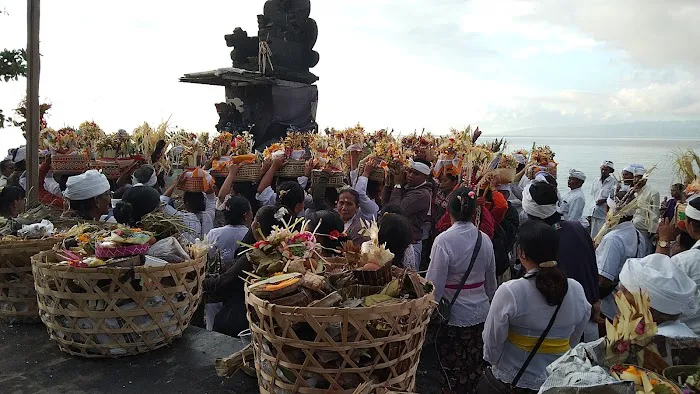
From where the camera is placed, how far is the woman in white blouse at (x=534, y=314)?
2.61 m

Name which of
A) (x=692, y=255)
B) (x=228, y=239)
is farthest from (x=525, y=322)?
(x=228, y=239)

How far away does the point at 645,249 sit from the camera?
197 inches

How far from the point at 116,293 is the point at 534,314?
203 centimetres

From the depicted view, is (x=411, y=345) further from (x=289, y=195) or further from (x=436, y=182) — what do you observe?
(x=436, y=182)

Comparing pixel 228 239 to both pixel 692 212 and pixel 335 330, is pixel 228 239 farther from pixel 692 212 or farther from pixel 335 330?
pixel 692 212

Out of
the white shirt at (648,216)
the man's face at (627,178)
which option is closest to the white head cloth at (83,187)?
the white shirt at (648,216)

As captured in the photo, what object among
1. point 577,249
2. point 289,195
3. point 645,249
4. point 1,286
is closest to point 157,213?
point 1,286

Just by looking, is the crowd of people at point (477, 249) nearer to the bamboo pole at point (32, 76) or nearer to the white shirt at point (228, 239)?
the white shirt at point (228, 239)

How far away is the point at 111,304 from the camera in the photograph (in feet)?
7.76

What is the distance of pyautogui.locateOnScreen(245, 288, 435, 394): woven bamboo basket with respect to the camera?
1701 mm

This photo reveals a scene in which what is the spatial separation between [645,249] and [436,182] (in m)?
2.19

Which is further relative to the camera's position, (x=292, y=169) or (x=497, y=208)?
(x=292, y=169)

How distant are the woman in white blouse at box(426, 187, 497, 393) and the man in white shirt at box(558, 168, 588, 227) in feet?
16.7

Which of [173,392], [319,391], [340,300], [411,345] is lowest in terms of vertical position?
[173,392]
